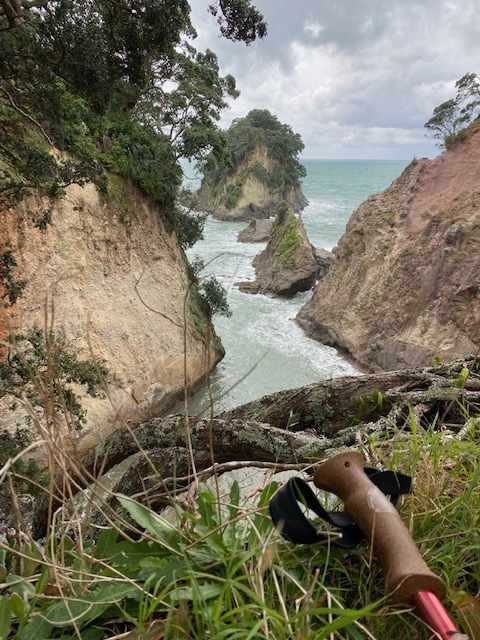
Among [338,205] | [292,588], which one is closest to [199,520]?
[292,588]

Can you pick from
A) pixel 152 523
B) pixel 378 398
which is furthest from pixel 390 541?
pixel 378 398

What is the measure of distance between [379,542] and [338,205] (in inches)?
2909

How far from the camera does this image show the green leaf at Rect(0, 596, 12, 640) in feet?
2.83

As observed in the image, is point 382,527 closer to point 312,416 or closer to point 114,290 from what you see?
point 312,416

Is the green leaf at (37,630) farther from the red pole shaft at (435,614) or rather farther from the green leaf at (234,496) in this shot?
the red pole shaft at (435,614)

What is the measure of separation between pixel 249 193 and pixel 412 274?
36.6 metres

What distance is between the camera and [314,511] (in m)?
1.08

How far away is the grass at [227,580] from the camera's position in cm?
86

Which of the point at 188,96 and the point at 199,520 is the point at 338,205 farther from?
the point at 199,520

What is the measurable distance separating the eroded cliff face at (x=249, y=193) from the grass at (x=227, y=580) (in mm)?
49012

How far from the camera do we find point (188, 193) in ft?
59.8

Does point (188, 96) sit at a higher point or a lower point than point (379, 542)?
higher

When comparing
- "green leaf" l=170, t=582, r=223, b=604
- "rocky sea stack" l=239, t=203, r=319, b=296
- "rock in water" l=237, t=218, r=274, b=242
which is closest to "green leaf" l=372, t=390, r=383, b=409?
"green leaf" l=170, t=582, r=223, b=604

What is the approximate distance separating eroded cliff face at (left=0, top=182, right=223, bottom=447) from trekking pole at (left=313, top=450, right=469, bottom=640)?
7.63 metres
